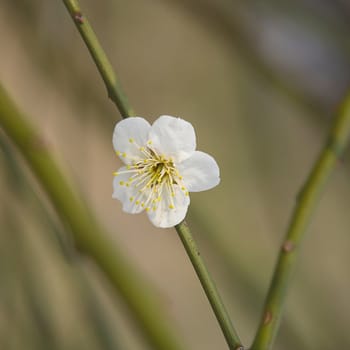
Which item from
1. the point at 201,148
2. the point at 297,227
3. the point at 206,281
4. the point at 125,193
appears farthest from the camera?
the point at 201,148

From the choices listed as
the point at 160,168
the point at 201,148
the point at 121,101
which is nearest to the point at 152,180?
the point at 160,168

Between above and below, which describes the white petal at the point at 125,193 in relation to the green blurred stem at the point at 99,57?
below

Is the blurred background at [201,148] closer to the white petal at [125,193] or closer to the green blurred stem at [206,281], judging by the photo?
the white petal at [125,193]

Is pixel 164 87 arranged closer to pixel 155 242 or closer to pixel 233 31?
pixel 155 242

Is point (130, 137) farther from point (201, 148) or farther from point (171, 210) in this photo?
point (201, 148)

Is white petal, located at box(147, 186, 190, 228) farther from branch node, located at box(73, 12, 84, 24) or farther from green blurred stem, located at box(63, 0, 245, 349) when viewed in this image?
branch node, located at box(73, 12, 84, 24)

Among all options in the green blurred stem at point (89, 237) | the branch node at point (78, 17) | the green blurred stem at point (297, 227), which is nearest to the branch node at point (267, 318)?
the green blurred stem at point (297, 227)
